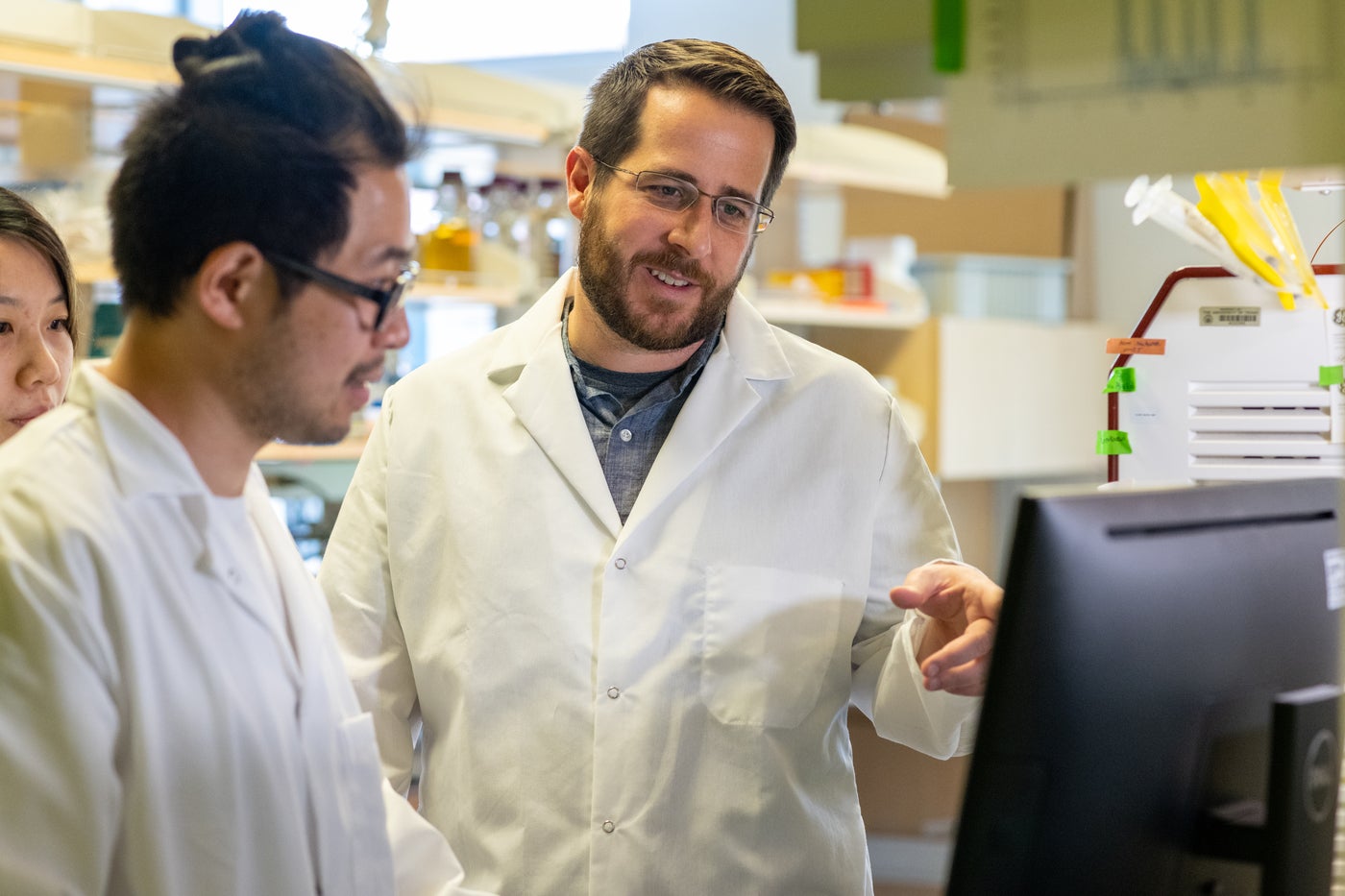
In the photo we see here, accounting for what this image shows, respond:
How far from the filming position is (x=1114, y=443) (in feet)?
5.18

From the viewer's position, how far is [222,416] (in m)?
0.99

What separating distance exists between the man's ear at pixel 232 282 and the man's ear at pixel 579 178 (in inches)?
26.0

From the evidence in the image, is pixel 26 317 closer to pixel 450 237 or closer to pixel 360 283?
pixel 360 283

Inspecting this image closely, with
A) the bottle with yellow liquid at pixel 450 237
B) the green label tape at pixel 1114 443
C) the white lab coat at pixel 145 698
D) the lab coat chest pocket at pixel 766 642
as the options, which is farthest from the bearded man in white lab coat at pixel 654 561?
the bottle with yellow liquid at pixel 450 237

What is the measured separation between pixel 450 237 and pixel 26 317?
4.91 ft

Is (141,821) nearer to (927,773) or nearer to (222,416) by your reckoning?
(222,416)

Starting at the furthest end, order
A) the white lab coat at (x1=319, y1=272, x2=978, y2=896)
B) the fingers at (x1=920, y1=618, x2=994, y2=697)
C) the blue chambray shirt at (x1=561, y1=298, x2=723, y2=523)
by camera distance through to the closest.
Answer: the blue chambray shirt at (x1=561, y1=298, x2=723, y2=523), the white lab coat at (x1=319, y1=272, x2=978, y2=896), the fingers at (x1=920, y1=618, x2=994, y2=697)

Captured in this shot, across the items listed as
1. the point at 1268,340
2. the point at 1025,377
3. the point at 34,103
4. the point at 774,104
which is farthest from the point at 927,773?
the point at 34,103

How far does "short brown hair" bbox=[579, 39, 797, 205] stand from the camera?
1.48 m

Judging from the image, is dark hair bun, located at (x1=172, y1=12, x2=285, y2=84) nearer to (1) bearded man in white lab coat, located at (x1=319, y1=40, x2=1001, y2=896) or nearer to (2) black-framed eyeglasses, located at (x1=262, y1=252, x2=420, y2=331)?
(2) black-framed eyeglasses, located at (x1=262, y1=252, x2=420, y2=331)

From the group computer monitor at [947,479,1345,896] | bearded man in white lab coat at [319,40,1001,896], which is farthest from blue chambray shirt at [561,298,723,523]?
computer monitor at [947,479,1345,896]

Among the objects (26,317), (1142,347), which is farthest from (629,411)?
(26,317)

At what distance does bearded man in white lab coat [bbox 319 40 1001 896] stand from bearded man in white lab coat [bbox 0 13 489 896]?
0.40 m

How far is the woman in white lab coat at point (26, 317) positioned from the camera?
1.54 m
